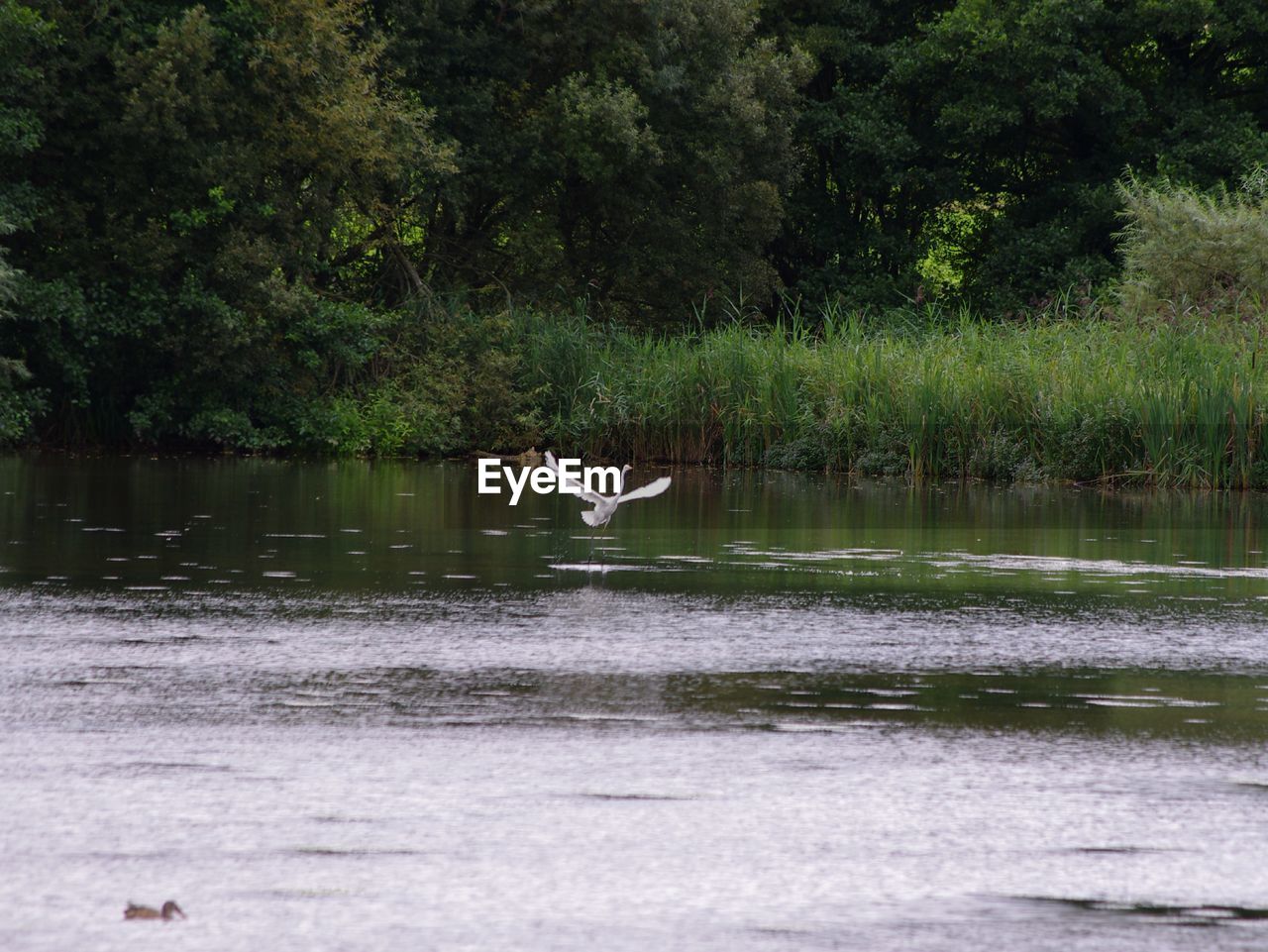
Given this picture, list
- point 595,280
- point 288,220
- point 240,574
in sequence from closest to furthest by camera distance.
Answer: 1. point 240,574
2. point 288,220
3. point 595,280

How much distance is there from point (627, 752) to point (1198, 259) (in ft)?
83.7

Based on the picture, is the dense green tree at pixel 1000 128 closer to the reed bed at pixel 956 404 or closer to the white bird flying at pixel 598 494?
the reed bed at pixel 956 404

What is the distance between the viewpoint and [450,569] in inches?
400

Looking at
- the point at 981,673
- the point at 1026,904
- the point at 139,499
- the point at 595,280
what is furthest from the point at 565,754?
the point at 595,280

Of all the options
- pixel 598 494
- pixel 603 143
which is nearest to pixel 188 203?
pixel 603 143

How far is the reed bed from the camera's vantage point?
2069cm

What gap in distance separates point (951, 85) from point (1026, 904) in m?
40.0

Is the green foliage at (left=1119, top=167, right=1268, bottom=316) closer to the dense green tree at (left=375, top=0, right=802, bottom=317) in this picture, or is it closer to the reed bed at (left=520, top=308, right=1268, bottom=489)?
the reed bed at (left=520, top=308, right=1268, bottom=489)

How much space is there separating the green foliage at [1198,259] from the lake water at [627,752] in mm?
17557

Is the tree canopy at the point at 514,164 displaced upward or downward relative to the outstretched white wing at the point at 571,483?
upward

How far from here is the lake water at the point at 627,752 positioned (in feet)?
11.7

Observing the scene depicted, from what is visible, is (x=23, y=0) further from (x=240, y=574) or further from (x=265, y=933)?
(x=265, y=933)

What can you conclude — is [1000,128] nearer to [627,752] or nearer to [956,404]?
[956,404]

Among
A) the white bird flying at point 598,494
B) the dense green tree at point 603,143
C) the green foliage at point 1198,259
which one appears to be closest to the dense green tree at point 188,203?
the dense green tree at point 603,143
